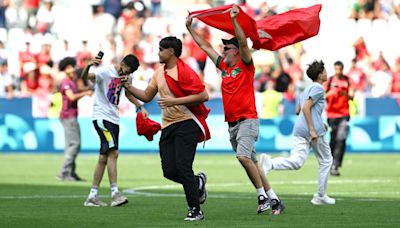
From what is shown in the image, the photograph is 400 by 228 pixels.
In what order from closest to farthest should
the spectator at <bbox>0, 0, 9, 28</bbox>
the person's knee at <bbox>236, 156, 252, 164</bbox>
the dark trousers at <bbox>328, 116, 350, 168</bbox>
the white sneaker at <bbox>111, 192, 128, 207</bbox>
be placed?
the person's knee at <bbox>236, 156, 252, 164</bbox> < the white sneaker at <bbox>111, 192, 128, 207</bbox> < the dark trousers at <bbox>328, 116, 350, 168</bbox> < the spectator at <bbox>0, 0, 9, 28</bbox>

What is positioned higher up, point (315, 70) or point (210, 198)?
point (315, 70)

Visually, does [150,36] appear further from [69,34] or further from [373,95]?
[373,95]

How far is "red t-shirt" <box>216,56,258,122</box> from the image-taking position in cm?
1347

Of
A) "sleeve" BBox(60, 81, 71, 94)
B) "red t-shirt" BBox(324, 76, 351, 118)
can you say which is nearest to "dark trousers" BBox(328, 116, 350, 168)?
"red t-shirt" BBox(324, 76, 351, 118)

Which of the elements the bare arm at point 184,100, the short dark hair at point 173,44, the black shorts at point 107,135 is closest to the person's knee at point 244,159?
the bare arm at point 184,100

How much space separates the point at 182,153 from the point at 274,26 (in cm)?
245

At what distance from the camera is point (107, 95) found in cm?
1552

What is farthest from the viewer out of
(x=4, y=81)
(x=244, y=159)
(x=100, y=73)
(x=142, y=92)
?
(x=4, y=81)

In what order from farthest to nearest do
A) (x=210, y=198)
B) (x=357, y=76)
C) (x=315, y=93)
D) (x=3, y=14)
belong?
(x=3, y=14) < (x=357, y=76) < (x=210, y=198) < (x=315, y=93)

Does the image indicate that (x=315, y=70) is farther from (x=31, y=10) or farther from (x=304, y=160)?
→ (x=31, y=10)

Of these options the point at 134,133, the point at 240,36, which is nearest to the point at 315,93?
the point at 240,36

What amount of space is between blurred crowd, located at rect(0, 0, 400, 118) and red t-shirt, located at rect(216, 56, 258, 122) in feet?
58.5

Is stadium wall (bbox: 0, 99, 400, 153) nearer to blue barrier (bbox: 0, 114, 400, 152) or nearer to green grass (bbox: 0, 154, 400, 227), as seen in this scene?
blue barrier (bbox: 0, 114, 400, 152)

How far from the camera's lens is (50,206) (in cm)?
1510
